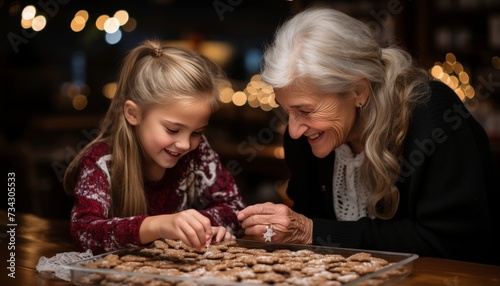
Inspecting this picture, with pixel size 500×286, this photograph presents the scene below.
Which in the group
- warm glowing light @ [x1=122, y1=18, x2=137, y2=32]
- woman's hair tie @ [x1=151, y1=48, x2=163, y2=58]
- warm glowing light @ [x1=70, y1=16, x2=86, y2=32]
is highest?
warm glowing light @ [x1=122, y1=18, x2=137, y2=32]

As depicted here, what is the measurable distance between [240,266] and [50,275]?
492mm

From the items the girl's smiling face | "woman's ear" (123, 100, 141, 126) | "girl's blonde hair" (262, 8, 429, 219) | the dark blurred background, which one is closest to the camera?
"girl's blonde hair" (262, 8, 429, 219)

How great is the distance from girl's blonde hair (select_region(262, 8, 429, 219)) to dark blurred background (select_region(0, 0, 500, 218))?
0.19 m

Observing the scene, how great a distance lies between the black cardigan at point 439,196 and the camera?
2166mm

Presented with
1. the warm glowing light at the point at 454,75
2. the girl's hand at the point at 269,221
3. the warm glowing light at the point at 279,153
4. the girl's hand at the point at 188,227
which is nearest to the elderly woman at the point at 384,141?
the girl's hand at the point at 269,221

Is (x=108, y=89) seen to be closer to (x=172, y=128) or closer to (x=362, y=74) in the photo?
(x=172, y=128)

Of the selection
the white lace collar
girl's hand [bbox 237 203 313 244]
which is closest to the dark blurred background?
the white lace collar

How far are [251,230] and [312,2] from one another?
4.94 metres

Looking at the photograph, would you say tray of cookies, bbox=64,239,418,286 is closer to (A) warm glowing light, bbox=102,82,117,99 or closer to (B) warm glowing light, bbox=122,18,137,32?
(A) warm glowing light, bbox=102,82,117,99

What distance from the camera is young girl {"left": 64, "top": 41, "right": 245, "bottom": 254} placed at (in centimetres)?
227

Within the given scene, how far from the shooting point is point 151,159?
2.52 m

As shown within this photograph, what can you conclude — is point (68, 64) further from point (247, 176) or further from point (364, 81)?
point (364, 81)

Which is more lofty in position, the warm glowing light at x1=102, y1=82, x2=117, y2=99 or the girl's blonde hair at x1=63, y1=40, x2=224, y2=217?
the warm glowing light at x1=102, y1=82, x2=117, y2=99

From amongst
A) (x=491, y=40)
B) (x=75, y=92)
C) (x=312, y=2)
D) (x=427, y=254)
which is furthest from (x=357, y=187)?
(x=75, y=92)
